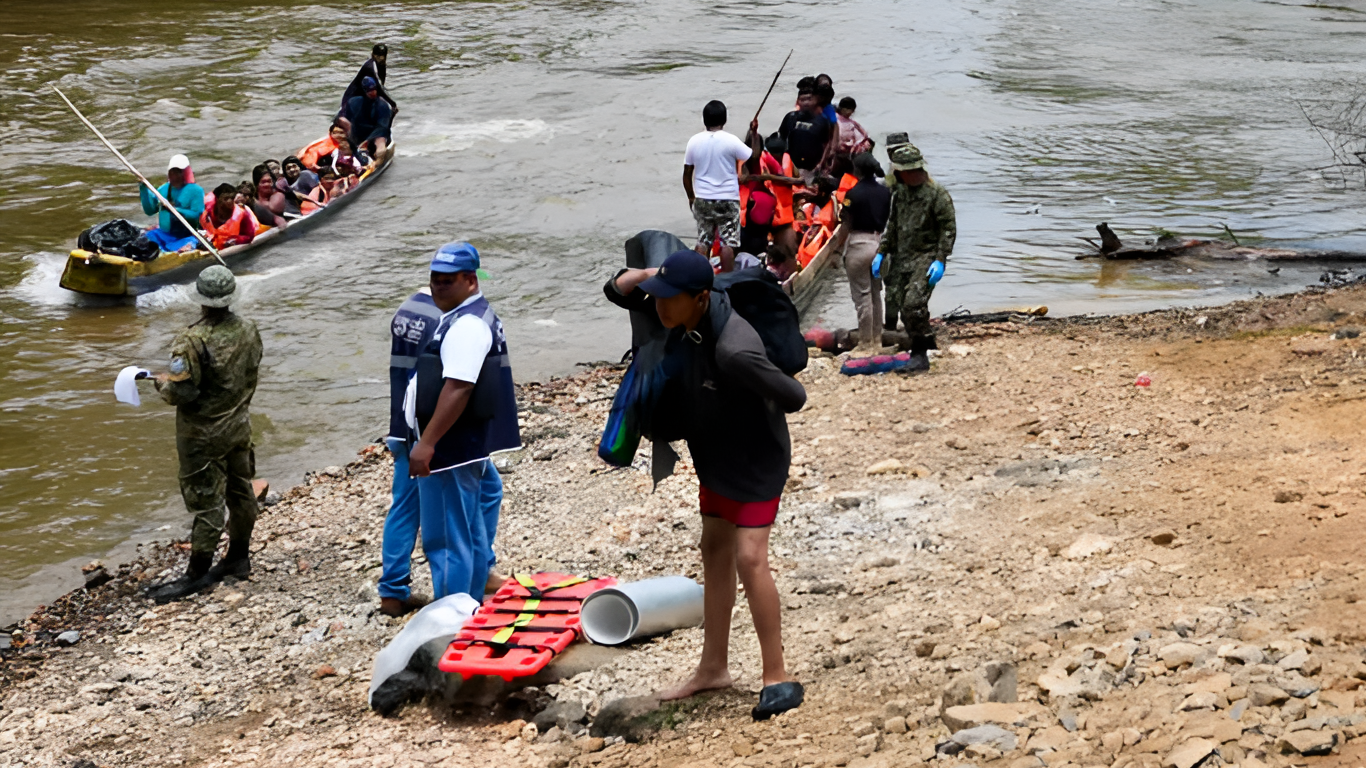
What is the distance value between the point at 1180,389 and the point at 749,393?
A: 18.5ft

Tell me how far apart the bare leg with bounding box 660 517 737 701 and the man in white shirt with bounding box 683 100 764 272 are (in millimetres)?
7679

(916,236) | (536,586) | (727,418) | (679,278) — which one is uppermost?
(679,278)

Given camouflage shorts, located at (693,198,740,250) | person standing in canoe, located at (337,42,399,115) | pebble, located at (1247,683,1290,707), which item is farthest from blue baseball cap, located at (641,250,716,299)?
person standing in canoe, located at (337,42,399,115)

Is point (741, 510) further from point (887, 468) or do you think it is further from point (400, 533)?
point (887, 468)

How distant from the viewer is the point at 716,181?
12.8 m

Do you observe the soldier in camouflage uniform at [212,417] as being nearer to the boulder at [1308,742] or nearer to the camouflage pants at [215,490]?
the camouflage pants at [215,490]

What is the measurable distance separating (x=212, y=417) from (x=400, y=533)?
4.56ft

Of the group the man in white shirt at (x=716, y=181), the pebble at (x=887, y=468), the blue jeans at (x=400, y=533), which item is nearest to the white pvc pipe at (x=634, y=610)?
the blue jeans at (x=400, y=533)

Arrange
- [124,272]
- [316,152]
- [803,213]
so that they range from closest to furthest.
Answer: [124,272]
[803,213]
[316,152]

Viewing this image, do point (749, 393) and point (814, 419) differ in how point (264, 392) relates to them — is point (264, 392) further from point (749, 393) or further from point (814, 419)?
point (749, 393)

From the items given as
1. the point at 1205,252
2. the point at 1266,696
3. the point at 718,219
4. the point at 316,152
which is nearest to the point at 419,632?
the point at 1266,696

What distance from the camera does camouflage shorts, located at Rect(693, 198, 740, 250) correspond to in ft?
42.7

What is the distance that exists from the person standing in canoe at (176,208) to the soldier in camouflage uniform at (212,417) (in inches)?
344

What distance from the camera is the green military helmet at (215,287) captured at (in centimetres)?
742
